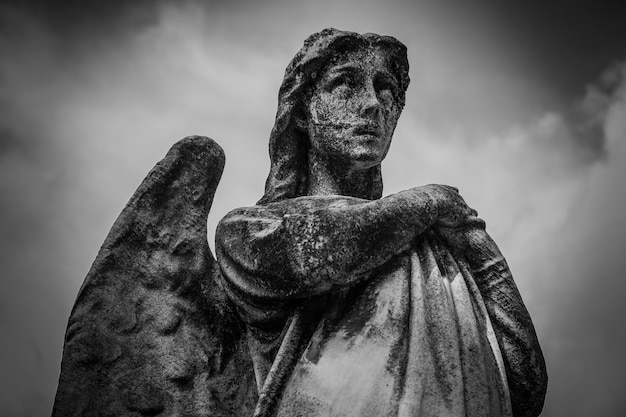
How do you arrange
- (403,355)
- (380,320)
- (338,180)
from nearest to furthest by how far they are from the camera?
1. (403,355)
2. (380,320)
3. (338,180)

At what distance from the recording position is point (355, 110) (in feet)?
17.4

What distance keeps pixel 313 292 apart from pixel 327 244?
0.34 metres

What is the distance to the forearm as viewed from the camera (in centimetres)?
419

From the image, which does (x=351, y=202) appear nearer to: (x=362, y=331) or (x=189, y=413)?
(x=362, y=331)

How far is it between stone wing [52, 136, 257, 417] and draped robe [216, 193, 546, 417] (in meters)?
0.36

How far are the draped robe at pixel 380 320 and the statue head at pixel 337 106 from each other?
2.35ft

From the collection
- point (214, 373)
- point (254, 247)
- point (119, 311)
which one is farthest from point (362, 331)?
point (119, 311)

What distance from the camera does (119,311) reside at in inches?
188

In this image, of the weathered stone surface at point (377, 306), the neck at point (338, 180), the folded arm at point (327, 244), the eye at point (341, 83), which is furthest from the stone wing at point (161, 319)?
the eye at point (341, 83)

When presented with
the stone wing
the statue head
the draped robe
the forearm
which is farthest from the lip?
the stone wing

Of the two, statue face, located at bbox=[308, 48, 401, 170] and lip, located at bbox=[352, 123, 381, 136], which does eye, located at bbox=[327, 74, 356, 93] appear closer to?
statue face, located at bbox=[308, 48, 401, 170]

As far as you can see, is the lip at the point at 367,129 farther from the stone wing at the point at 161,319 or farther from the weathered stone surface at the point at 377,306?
the stone wing at the point at 161,319

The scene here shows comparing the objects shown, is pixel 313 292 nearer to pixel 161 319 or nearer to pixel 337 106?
pixel 161 319

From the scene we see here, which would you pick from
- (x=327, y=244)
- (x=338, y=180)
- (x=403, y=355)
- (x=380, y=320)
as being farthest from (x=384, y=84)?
(x=403, y=355)
